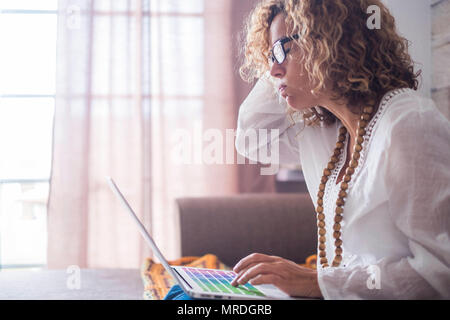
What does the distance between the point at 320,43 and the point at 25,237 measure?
1.98m

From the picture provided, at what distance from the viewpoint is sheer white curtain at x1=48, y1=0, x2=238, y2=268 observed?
216 centimetres

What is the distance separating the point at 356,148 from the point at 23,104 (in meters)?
1.84

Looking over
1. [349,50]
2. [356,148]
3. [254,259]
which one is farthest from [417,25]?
[254,259]

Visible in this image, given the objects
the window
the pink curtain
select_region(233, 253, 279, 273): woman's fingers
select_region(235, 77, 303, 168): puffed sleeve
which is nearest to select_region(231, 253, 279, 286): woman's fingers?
select_region(233, 253, 279, 273): woman's fingers

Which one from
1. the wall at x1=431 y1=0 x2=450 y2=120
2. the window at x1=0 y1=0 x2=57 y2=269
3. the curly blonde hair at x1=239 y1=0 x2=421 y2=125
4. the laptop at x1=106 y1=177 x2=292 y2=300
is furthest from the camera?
the window at x1=0 y1=0 x2=57 y2=269

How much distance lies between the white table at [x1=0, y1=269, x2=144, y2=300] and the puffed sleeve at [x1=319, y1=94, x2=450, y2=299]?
0.57 meters

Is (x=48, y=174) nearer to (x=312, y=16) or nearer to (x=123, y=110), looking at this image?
(x=123, y=110)

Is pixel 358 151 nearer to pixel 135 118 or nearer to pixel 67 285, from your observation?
pixel 67 285

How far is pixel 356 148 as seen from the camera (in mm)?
710

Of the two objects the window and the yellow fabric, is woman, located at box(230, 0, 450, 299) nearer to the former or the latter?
the yellow fabric

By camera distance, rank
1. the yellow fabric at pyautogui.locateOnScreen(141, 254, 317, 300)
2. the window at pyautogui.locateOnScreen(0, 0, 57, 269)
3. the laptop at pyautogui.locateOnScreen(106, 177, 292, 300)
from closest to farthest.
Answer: the laptop at pyautogui.locateOnScreen(106, 177, 292, 300), the yellow fabric at pyautogui.locateOnScreen(141, 254, 317, 300), the window at pyautogui.locateOnScreen(0, 0, 57, 269)

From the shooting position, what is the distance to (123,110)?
87.0 inches

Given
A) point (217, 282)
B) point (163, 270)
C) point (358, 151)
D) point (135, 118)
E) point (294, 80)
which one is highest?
point (135, 118)
